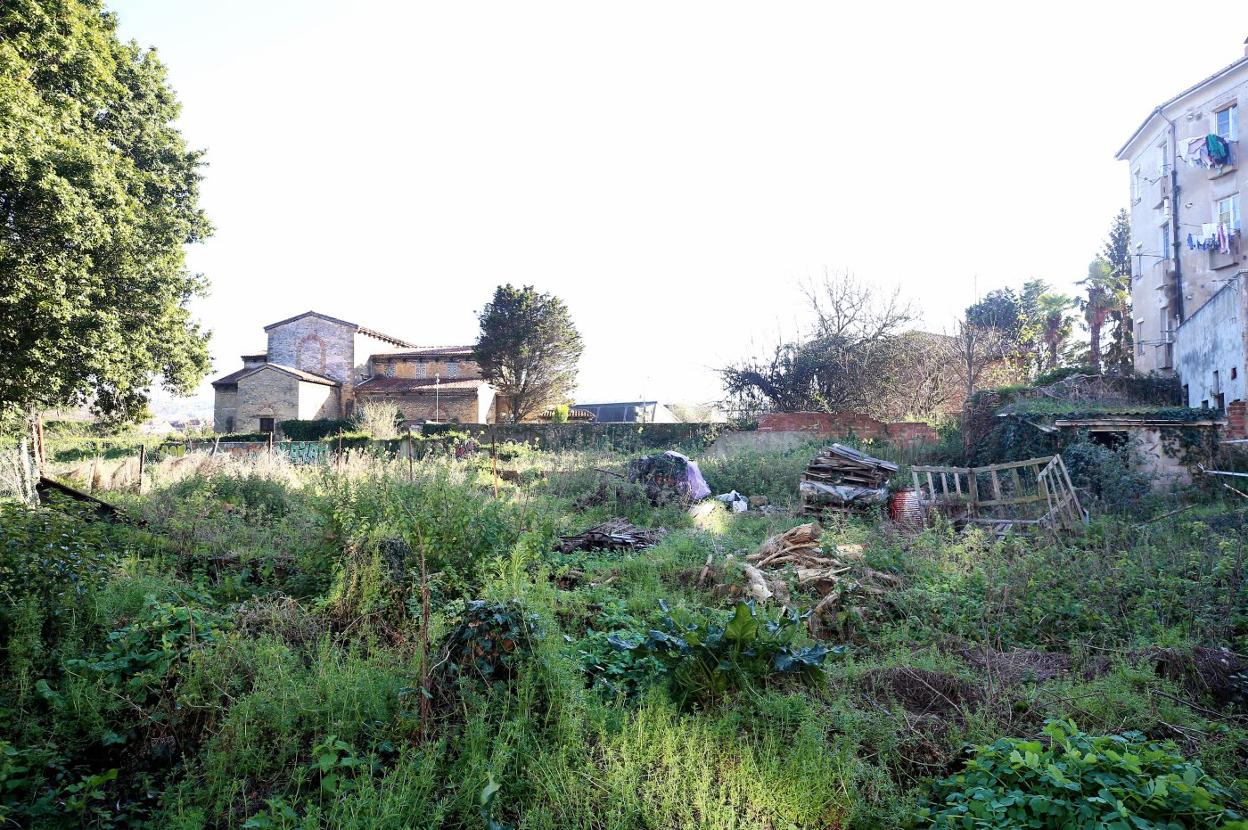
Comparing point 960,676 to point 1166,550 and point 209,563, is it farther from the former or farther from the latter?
point 209,563

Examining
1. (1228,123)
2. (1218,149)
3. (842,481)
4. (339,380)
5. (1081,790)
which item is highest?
(1228,123)

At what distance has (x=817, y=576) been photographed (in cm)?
642

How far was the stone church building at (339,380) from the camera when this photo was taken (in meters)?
33.8

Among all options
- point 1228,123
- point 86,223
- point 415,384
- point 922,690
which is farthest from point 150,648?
point 415,384

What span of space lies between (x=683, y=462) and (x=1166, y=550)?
7.51m

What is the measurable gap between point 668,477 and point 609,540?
13.9ft

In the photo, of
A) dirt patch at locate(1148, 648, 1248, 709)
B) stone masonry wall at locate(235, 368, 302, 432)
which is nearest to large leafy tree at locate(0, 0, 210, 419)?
dirt patch at locate(1148, 648, 1248, 709)

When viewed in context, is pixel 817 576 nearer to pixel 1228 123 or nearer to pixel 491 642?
pixel 491 642

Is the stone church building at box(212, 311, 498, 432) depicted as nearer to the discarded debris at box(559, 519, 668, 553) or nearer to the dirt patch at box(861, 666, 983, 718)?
the discarded debris at box(559, 519, 668, 553)

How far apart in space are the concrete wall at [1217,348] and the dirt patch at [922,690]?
1317 centimetres

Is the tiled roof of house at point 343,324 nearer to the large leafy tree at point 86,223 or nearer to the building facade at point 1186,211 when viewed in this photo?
the large leafy tree at point 86,223

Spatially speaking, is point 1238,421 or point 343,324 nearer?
point 1238,421

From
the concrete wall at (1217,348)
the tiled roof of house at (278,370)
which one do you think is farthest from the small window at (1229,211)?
the tiled roof of house at (278,370)

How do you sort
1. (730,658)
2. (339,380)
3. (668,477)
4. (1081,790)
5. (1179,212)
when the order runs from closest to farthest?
1. (1081,790)
2. (730,658)
3. (668,477)
4. (1179,212)
5. (339,380)
